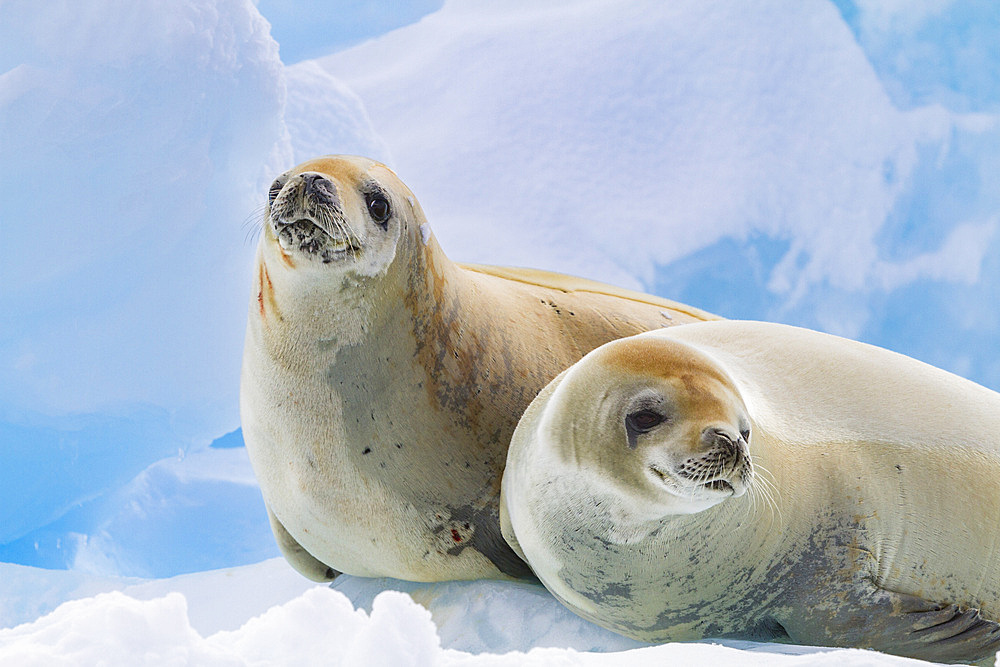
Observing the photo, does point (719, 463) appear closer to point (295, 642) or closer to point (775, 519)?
point (775, 519)

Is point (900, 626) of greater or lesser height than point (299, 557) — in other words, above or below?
above

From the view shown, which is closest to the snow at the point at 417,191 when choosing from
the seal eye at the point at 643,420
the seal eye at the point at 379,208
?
the seal eye at the point at 643,420

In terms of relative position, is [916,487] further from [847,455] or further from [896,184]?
[896,184]

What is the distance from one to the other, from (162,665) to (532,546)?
2.79 ft

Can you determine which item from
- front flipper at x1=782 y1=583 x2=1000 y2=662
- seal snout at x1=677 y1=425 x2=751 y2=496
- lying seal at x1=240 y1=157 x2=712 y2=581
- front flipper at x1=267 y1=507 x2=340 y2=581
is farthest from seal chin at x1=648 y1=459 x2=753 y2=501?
front flipper at x1=267 y1=507 x2=340 y2=581

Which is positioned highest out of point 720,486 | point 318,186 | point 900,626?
point 318,186

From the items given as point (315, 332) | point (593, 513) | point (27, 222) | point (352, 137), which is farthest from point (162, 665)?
point (352, 137)

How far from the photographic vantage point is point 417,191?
8.84 metres

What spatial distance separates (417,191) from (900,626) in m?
7.65

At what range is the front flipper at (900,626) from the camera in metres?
1.60

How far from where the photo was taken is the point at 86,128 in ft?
14.1

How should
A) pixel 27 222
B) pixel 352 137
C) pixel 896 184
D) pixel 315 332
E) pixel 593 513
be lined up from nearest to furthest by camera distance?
pixel 593 513, pixel 315 332, pixel 27 222, pixel 352 137, pixel 896 184

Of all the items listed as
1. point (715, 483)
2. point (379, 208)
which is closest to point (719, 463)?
point (715, 483)

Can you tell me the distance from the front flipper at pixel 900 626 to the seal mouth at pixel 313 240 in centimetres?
111
